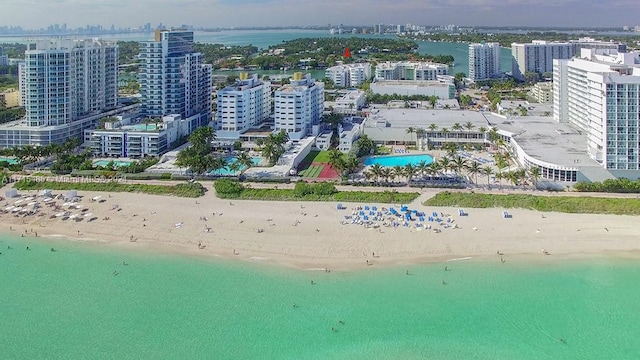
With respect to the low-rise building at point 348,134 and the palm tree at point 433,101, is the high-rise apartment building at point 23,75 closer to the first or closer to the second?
Answer: the low-rise building at point 348,134

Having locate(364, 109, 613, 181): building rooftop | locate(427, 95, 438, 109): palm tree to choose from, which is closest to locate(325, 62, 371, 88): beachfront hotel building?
locate(427, 95, 438, 109): palm tree

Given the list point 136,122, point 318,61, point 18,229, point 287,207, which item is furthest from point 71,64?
point 318,61

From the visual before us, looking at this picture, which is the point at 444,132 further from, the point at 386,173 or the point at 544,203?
the point at 544,203

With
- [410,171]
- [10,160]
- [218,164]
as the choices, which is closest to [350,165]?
[410,171]

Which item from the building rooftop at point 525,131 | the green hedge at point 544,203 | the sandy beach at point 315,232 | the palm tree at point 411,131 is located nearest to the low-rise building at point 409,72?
the building rooftop at point 525,131

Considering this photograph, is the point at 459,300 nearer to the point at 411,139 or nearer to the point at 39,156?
the point at 411,139

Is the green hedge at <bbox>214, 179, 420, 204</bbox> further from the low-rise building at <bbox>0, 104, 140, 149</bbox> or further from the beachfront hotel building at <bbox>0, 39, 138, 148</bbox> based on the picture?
the beachfront hotel building at <bbox>0, 39, 138, 148</bbox>
